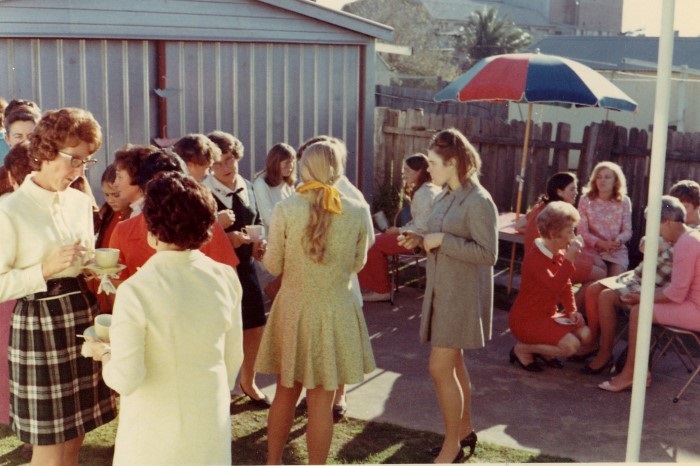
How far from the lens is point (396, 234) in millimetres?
9078

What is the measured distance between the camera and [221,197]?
5.94 metres

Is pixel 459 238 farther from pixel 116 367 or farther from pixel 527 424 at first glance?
pixel 116 367

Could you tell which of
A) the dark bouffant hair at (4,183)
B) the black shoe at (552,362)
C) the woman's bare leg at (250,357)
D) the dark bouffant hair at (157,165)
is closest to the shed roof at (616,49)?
the black shoe at (552,362)

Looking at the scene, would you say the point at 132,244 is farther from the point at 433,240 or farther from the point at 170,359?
the point at 433,240

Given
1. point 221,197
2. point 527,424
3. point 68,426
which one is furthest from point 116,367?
point 527,424

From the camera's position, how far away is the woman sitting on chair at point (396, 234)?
8.18 metres

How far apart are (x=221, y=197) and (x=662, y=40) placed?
10.3ft

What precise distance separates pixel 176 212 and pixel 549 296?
13.4ft

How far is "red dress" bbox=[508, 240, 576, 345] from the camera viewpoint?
6766 mm

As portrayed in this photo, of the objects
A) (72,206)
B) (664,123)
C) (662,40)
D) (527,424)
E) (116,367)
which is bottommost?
(527,424)

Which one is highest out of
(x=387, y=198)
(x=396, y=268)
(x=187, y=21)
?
(x=187, y=21)

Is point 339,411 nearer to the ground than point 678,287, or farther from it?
nearer to the ground

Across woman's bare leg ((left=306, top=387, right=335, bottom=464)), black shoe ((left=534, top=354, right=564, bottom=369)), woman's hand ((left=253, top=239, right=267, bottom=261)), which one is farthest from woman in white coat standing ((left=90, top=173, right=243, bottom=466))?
black shoe ((left=534, top=354, right=564, bottom=369))

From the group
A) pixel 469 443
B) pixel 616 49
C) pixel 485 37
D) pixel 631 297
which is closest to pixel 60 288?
pixel 469 443
